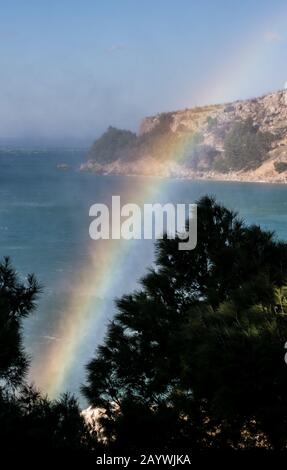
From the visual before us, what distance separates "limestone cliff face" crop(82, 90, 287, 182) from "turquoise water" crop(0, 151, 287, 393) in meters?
6.67

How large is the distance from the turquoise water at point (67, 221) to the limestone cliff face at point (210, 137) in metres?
6.67

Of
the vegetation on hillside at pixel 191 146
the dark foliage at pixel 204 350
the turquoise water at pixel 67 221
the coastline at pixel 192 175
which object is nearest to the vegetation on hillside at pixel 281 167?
the coastline at pixel 192 175

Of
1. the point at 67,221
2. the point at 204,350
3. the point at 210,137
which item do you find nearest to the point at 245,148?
the point at 210,137

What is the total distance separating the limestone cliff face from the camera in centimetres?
10975

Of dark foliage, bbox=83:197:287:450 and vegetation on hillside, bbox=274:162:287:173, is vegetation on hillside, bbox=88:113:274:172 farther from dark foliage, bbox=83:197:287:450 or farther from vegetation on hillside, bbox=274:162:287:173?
dark foliage, bbox=83:197:287:450

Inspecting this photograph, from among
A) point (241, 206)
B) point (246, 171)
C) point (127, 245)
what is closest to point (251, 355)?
point (127, 245)

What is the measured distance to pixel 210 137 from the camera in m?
125

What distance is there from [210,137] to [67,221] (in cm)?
6744

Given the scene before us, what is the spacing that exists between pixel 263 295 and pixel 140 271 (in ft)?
125

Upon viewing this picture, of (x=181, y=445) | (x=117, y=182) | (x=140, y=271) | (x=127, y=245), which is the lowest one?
(x=181, y=445)

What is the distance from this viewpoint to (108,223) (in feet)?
233

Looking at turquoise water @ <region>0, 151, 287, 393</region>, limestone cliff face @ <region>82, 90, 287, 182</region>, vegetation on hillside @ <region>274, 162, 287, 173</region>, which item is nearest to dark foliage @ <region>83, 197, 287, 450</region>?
turquoise water @ <region>0, 151, 287, 393</region>

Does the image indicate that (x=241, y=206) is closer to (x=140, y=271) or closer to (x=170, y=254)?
(x=140, y=271)

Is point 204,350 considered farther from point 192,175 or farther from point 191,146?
point 191,146
